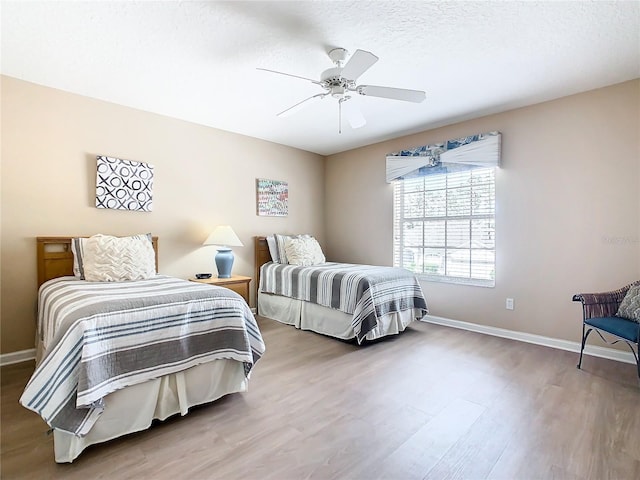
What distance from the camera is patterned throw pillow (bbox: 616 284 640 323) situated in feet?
8.30

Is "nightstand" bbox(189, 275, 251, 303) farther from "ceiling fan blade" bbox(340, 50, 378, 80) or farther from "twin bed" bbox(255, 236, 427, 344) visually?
"ceiling fan blade" bbox(340, 50, 378, 80)

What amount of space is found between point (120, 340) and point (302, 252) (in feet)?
8.99

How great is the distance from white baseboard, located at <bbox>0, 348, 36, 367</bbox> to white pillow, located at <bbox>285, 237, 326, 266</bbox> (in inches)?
108

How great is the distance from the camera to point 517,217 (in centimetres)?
351

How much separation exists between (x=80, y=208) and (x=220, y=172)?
1.61 m

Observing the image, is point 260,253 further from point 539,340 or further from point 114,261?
point 539,340

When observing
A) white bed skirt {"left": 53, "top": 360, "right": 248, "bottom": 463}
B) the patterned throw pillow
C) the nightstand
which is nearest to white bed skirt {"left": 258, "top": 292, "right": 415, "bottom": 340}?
the nightstand

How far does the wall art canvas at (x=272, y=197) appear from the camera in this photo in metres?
4.67

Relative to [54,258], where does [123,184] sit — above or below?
above

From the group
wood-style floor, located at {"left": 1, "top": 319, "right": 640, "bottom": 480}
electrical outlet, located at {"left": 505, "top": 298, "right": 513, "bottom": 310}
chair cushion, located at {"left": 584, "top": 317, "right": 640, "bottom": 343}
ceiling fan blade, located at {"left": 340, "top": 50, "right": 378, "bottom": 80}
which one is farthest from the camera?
electrical outlet, located at {"left": 505, "top": 298, "right": 513, "bottom": 310}

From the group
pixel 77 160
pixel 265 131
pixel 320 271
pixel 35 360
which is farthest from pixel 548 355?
pixel 77 160

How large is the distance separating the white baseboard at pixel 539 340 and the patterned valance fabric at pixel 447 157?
1865 mm

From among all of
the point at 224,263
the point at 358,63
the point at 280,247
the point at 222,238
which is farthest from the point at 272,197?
the point at 358,63

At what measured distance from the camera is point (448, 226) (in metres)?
4.07
